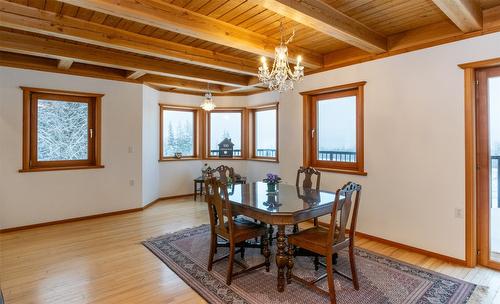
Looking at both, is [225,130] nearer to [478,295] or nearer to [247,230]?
[247,230]

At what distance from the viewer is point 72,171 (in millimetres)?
4555

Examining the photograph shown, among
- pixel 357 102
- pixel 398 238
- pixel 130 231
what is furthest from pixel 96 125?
pixel 398 238

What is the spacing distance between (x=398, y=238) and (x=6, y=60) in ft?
18.9

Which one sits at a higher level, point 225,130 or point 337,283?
point 225,130

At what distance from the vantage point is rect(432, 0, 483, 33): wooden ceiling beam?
2.35m

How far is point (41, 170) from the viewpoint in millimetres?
4266

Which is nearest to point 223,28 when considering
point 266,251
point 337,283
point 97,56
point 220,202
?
point 220,202

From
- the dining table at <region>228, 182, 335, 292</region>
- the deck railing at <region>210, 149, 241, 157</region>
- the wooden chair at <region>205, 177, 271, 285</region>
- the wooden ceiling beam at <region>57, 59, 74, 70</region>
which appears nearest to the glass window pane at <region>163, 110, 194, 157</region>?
the deck railing at <region>210, 149, 241, 157</region>

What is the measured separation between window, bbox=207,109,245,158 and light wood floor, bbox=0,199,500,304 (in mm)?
2649

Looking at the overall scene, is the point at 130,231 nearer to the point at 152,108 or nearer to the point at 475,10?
the point at 152,108

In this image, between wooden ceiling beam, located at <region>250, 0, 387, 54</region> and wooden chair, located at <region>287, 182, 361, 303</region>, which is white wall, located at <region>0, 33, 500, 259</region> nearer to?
wooden ceiling beam, located at <region>250, 0, 387, 54</region>

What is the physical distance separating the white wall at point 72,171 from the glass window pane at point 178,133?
113 centimetres

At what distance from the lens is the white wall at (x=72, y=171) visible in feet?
13.2

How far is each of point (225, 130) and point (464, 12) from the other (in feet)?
16.5
